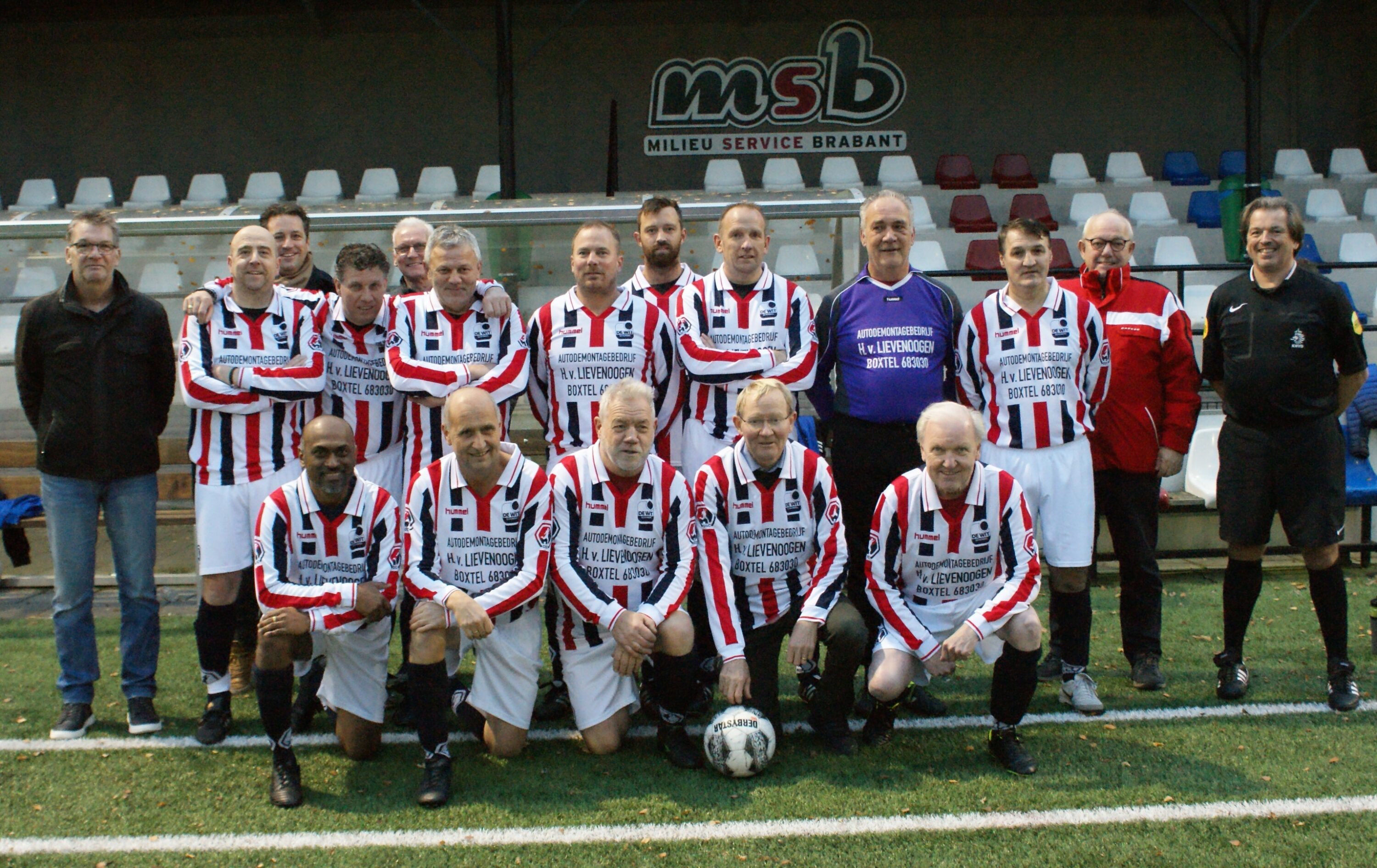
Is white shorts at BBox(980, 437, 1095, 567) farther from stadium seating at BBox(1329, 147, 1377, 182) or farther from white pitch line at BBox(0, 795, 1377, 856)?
stadium seating at BBox(1329, 147, 1377, 182)

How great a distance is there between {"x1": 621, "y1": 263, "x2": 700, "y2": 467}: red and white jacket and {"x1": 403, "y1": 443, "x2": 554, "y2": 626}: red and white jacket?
69 cm

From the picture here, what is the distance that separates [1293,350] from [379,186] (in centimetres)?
1078

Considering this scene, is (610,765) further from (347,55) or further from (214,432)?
(347,55)

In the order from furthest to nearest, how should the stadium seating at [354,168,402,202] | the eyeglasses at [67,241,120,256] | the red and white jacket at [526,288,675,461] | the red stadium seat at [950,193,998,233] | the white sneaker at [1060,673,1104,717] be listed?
the stadium seating at [354,168,402,202] → the red stadium seat at [950,193,998,233] → the red and white jacket at [526,288,675,461] → the white sneaker at [1060,673,1104,717] → the eyeglasses at [67,241,120,256]

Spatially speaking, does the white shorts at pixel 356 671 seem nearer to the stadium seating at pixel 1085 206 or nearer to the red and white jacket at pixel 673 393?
the red and white jacket at pixel 673 393

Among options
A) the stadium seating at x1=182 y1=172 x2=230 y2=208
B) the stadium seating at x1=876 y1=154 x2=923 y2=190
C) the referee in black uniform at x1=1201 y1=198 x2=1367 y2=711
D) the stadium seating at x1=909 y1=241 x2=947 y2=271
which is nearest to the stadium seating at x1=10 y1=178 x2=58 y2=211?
the stadium seating at x1=182 y1=172 x2=230 y2=208

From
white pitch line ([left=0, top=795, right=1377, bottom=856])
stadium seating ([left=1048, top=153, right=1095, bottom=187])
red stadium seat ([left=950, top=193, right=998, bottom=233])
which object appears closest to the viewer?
white pitch line ([left=0, top=795, right=1377, bottom=856])

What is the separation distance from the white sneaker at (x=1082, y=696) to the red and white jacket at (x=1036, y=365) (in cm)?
85

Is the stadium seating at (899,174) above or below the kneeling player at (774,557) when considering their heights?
above

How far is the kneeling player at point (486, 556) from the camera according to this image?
3.49 meters

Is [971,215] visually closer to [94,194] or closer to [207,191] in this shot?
[207,191]

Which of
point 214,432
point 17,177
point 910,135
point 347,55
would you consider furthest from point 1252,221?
point 17,177

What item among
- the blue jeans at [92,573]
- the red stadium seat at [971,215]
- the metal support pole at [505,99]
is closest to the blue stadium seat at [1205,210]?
the red stadium seat at [971,215]

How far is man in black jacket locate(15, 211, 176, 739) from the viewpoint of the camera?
3.86m
